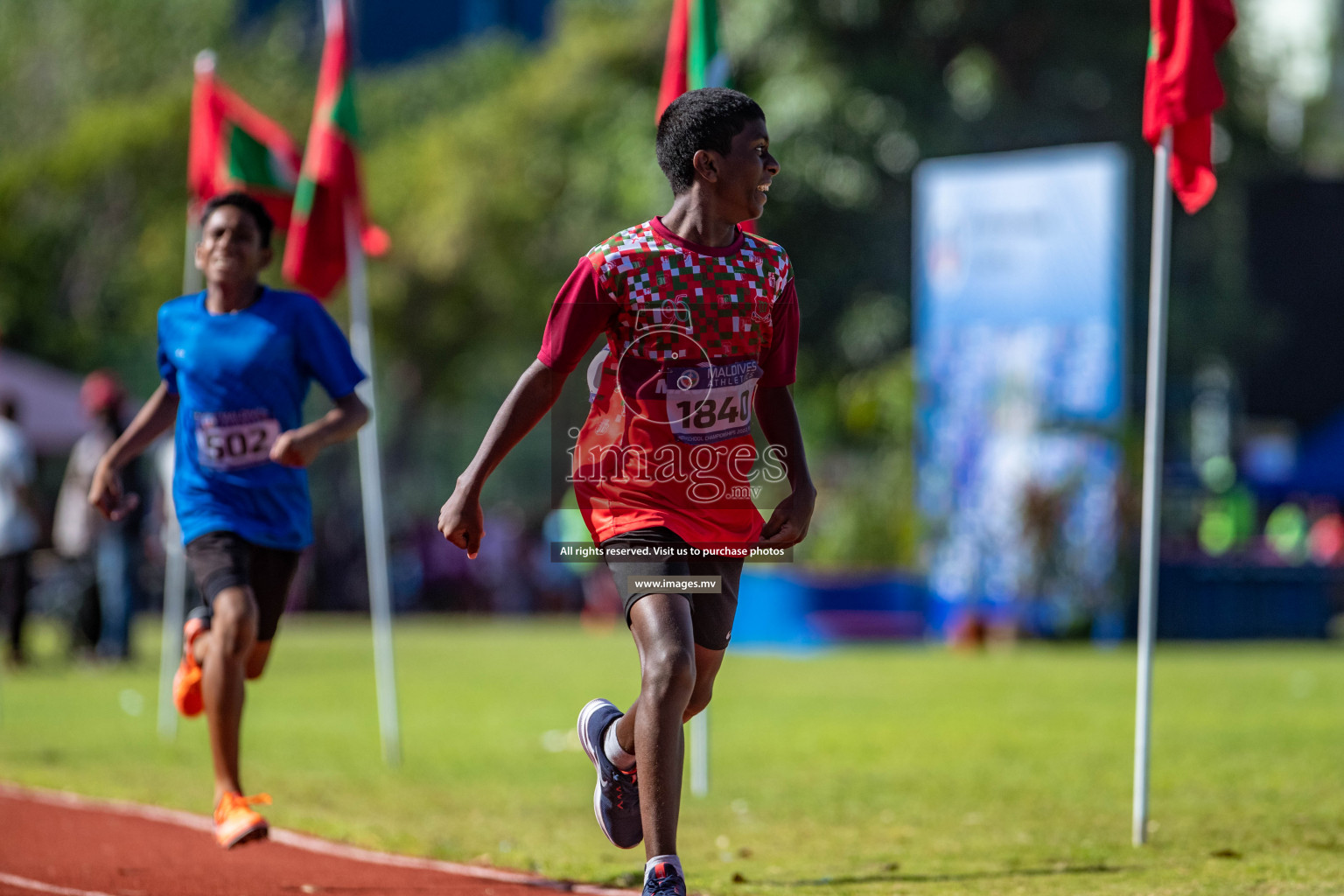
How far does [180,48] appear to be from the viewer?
47719 millimetres

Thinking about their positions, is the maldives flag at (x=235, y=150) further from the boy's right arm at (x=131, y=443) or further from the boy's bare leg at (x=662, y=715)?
the boy's bare leg at (x=662, y=715)

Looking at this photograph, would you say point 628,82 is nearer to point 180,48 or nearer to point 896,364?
point 896,364

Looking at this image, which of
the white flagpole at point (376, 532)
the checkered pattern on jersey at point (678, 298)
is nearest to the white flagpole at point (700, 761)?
the white flagpole at point (376, 532)

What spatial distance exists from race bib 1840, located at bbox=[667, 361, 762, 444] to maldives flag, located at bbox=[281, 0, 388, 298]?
587 cm

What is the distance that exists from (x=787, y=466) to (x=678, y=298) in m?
0.73

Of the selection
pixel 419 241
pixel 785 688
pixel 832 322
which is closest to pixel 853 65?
pixel 832 322

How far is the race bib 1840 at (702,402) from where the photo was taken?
5227mm

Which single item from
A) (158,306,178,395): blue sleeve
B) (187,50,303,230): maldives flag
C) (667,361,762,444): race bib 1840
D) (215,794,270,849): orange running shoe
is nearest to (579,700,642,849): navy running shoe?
(667,361,762,444): race bib 1840

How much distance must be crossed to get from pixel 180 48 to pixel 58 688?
35928 millimetres

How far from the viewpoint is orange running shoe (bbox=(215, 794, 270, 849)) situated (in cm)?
623

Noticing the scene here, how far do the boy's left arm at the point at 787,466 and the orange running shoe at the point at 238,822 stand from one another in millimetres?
2172

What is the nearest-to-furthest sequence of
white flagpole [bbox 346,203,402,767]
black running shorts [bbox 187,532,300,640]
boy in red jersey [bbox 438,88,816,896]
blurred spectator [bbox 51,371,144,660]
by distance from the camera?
boy in red jersey [bbox 438,88,816,896], black running shorts [bbox 187,532,300,640], white flagpole [bbox 346,203,402,767], blurred spectator [bbox 51,371,144,660]

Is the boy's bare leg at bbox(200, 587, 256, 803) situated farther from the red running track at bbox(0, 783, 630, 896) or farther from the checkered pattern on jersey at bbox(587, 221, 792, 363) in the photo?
the checkered pattern on jersey at bbox(587, 221, 792, 363)

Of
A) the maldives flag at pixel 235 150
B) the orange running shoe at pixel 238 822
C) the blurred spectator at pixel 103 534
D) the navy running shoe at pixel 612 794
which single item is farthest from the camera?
the blurred spectator at pixel 103 534
